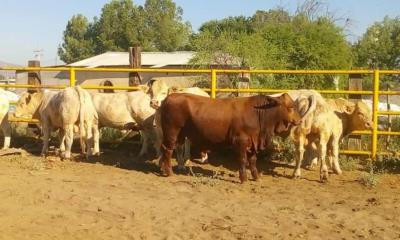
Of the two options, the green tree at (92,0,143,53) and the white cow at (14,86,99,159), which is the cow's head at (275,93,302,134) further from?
the green tree at (92,0,143,53)

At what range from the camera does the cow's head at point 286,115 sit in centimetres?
863

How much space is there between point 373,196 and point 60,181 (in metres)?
4.52

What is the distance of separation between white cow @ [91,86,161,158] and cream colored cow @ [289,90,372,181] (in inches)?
112

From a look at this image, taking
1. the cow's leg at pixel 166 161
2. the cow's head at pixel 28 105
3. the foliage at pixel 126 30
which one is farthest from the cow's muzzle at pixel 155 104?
the foliage at pixel 126 30

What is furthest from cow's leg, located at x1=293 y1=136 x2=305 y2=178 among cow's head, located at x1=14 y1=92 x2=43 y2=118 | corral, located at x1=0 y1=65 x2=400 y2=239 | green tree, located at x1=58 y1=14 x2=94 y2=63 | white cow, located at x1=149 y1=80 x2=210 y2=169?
green tree, located at x1=58 y1=14 x2=94 y2=63

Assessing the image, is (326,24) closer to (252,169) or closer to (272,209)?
(252,169)

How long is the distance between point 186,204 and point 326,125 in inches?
122

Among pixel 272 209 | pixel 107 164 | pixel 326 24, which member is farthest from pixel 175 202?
pixel 326 24

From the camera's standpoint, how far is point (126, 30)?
2415 inches

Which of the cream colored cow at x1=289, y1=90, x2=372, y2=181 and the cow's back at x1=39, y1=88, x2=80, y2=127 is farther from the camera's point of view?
the cow's back at x1=39, y1=88, x2=80, y2=127

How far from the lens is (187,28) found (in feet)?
228

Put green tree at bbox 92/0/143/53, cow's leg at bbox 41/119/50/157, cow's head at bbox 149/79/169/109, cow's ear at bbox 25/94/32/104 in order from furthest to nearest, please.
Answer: green tree at bbox 92/0/143/53 → cow's ear at bbox 25/94/32/104 → cow's leg at bbox 41/119/50/157 → cow's head at bbox 149/79/169/109

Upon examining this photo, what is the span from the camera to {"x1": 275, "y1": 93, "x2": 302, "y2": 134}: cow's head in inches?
340

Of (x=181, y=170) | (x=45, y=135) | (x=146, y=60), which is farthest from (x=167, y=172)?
(x=146, y=60)
